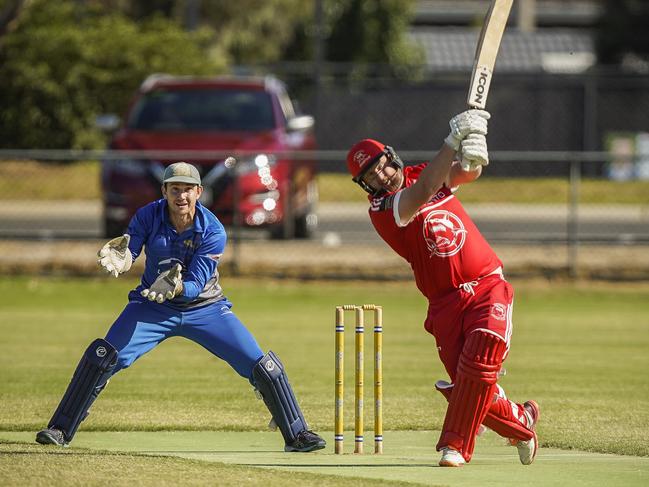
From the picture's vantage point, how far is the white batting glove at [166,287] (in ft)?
26.8

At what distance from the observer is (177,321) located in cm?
857

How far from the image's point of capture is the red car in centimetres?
1847

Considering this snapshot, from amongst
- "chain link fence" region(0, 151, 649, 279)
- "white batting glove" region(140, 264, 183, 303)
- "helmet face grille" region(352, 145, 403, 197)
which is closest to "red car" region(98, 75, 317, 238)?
Result: "chain link fence" region(0, 151, 649, 279)

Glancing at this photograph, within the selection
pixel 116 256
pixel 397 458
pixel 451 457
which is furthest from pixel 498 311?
pixel 116 256

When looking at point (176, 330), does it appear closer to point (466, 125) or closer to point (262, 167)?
point (466, 125)

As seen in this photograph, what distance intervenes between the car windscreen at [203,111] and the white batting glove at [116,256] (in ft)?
36.1

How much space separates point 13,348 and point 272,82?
7.59 metres

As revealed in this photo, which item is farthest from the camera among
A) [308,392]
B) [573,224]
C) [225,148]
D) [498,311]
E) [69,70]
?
[69,70]

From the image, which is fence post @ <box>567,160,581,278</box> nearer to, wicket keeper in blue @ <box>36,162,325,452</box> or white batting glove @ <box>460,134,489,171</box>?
wicket keeper in blue @ <box>36,162,325,452</box>

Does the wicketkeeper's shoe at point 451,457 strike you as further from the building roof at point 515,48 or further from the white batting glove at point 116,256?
the building roof at point 515,48

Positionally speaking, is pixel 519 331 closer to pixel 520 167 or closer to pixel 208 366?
pixel 208 366

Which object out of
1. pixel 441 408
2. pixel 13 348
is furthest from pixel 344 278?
pixel 441 408

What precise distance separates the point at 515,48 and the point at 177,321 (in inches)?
1425

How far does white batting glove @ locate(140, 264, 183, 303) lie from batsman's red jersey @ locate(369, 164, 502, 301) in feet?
4.00
